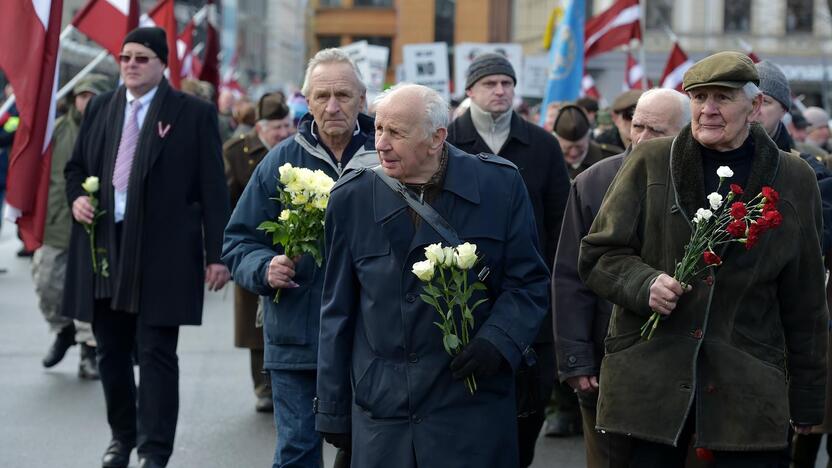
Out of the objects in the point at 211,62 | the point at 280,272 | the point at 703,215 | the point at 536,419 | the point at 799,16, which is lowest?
the point at 536,419

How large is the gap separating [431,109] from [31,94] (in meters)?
3.49

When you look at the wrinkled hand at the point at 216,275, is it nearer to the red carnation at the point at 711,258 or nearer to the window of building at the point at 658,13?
the red carnation at the point at 711,258

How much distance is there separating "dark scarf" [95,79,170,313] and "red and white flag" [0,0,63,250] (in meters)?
0.43

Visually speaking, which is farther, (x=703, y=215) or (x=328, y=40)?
(x=328, y=40)

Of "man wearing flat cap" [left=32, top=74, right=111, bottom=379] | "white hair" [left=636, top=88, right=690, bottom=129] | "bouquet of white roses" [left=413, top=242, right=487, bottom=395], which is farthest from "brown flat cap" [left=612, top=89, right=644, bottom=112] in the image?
"man wearing flat cap" [left=32, top=74, right=111, bottom=379]

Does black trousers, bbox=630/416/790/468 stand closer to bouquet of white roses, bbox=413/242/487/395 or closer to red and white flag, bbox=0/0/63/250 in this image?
bouquet of white roses, bbox=413/242/487/395

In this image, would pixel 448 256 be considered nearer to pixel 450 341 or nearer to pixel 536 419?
pixel 450 341

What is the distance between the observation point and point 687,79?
16.5 feet

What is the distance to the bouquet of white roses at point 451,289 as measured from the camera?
15.7ft

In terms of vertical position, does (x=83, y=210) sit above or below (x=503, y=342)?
above

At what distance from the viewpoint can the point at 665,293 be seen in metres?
4.88

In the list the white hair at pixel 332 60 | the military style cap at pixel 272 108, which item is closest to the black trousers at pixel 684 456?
the white hair at pixel 332 60

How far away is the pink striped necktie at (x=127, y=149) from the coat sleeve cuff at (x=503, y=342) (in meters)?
3.07

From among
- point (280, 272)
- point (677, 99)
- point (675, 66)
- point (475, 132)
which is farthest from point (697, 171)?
point (675, 66)
